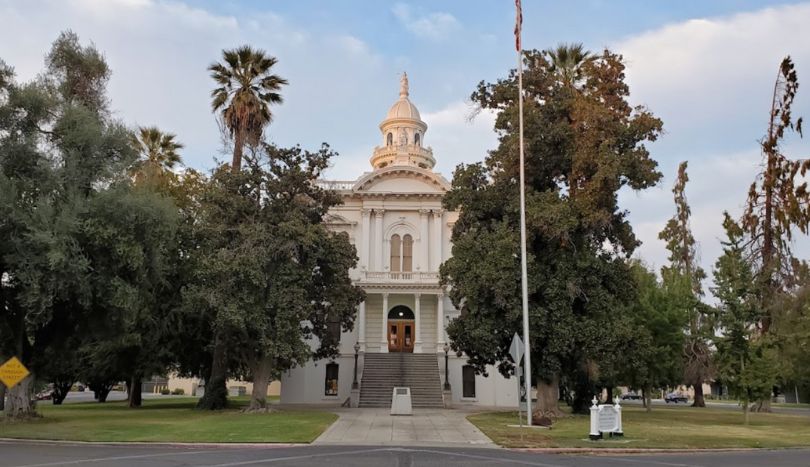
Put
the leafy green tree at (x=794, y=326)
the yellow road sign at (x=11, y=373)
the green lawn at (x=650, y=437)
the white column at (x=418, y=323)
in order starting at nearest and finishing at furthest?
the green lawn at (x=650, y=437)
the yellow road sign at (x=11, y=373)
the leafy green tree at (x=794, y=326)
the white column at (x=418, y=323)

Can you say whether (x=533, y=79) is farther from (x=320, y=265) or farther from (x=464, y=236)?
(x=320, y=265)

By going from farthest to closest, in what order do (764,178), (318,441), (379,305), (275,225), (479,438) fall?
(379,305) → (764,178) → (275,225) → (479,438) → (318,441)

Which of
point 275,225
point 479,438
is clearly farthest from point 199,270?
point 479,438

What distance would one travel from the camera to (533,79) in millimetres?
27672

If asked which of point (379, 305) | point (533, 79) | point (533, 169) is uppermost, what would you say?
point (533, 79)

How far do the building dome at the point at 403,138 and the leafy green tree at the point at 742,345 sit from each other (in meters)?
31.5

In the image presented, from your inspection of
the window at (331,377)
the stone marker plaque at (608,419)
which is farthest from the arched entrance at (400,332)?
the stone marker plaque at (608,419)

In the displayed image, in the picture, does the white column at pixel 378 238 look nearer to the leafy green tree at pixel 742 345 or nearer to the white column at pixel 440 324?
the white column at pixel 440 324

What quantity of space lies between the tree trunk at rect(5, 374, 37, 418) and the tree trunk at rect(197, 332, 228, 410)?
791 cm

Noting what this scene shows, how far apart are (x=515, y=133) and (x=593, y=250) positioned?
5.42m

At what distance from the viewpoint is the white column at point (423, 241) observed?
134 ft

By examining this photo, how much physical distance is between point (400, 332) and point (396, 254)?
4.69 m

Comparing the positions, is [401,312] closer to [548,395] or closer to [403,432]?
[548,395]

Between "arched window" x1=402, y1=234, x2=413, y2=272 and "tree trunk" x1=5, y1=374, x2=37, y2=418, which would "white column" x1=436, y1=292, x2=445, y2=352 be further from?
"tree trunk" x1=5, y1=374, x2=37, y2=418
